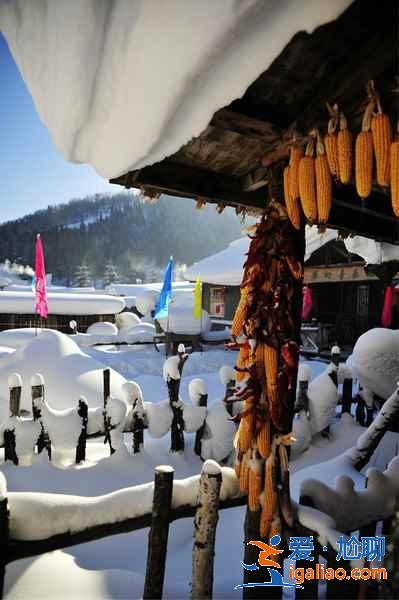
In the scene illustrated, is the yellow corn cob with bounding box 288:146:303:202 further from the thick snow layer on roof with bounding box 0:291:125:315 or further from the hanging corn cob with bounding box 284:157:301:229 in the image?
the thick snow layer on roof with bounding box 0:291:125:315

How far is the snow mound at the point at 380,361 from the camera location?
240 inches

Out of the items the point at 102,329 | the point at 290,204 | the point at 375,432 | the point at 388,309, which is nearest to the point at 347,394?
the point at 375,432

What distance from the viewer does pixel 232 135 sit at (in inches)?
94.8

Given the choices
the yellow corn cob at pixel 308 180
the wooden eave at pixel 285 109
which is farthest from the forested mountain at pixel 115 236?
the yellow corn cob at pixel 308 180

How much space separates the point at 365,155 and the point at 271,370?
4.95 feet

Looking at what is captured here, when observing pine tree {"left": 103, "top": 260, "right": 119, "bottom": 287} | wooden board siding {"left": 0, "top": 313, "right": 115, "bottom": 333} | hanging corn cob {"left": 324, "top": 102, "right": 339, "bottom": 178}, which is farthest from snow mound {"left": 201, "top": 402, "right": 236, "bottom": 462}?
pine tree {"left": 103, "top": 260, "right": 119, "bottom": 287}

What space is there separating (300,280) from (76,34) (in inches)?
78.4

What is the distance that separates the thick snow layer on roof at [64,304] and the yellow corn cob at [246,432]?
74.5 ft

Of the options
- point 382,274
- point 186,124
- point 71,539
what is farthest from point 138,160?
point 382,274

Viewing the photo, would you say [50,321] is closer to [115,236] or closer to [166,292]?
[166,292]

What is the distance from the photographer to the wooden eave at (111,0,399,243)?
→ 1534mm

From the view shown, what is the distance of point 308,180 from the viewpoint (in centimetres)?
201

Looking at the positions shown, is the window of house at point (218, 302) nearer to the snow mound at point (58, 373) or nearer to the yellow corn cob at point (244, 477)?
the snow mound at point (58, 373)

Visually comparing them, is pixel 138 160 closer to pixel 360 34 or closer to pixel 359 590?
pixel 360 34
